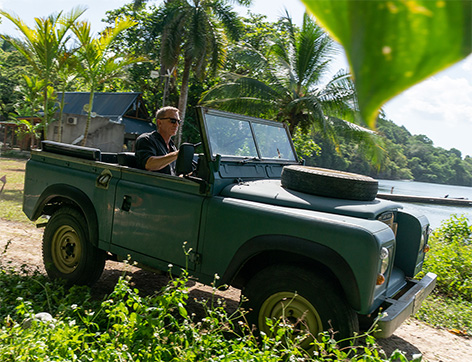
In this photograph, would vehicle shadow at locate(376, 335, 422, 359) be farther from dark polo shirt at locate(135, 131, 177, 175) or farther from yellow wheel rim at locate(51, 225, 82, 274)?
yellow wheel rim at locate(51, 225, 82, 274)

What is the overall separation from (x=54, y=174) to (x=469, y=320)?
487 centimetres

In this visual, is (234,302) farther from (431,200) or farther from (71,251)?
(431,200)

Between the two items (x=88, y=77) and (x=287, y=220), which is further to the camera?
(x=88, y=77)

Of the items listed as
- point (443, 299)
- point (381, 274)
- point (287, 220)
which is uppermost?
point (287, 220)

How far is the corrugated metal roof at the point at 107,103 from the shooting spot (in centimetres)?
2842

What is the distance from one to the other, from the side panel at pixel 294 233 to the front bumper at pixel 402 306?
0.83 ft

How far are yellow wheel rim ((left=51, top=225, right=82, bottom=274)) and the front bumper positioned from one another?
10.0 ft

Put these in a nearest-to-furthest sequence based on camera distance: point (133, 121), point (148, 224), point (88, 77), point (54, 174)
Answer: point (148, 224) → point (54, 174) → point (88, 77) → point (133, 121)

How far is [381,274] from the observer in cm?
308

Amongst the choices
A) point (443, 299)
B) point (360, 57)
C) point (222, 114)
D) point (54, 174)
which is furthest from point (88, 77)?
point (360, 57)

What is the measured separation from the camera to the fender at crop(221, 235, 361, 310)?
2.97 metres

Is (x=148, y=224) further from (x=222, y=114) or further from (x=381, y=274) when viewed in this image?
(x=381, y=274)

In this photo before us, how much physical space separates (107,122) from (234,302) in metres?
21.6

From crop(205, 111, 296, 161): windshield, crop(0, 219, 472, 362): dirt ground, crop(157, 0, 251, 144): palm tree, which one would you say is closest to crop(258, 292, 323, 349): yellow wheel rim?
crop(0, 219, 472, 362): dirt ground
